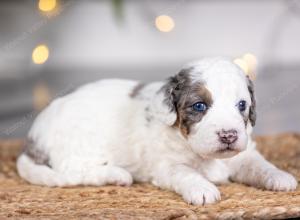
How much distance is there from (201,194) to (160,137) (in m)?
0.47

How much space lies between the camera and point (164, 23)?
22.8 feet

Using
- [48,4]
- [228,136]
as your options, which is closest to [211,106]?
[228,136]

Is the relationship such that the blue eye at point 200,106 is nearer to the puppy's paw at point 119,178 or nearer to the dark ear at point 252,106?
the dark ear at point 252,106

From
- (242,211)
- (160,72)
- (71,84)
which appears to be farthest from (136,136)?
(160,72)

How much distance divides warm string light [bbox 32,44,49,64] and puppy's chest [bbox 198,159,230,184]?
3.79 metres

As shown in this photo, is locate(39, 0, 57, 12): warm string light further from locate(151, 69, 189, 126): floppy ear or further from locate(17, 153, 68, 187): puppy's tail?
locate(151, 69, 189, 126): floppy ear

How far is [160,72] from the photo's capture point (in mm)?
6453

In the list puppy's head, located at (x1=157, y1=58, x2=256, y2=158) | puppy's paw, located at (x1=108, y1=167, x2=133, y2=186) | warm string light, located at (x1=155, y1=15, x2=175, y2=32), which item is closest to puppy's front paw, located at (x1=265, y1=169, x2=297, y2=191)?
puppy's head, located at (x1=157, y1=58, x2=256, y2=158)

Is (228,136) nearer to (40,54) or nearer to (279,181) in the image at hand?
(279,181)

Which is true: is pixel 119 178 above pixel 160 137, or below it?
below

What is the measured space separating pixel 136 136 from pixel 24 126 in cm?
231

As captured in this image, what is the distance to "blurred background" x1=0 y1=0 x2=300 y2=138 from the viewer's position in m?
6.70

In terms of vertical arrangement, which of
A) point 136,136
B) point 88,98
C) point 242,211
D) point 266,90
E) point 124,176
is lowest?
point 242,211

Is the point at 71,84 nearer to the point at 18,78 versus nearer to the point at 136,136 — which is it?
the point at 18,78
